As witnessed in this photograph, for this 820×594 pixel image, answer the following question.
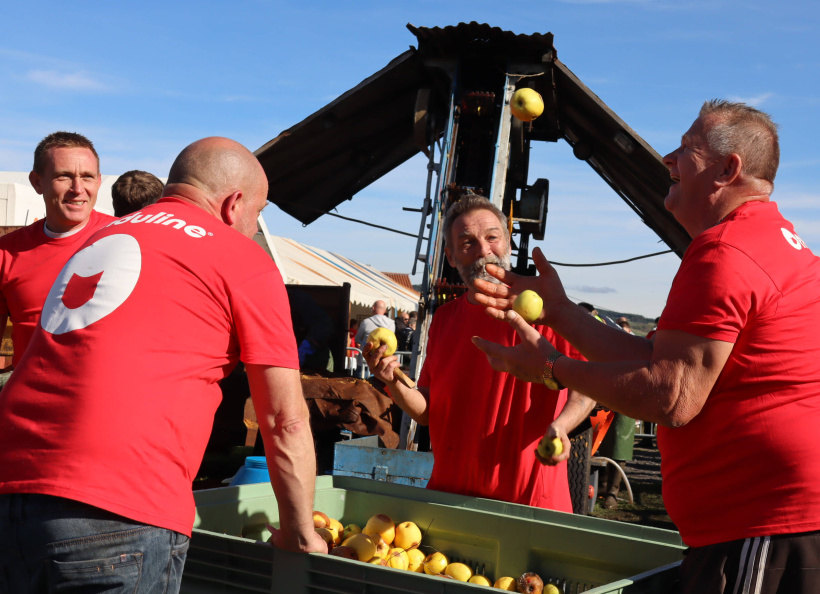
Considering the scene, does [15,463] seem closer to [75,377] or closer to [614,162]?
[75,377]

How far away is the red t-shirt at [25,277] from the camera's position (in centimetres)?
336

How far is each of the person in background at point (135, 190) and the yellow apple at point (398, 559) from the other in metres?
2.20

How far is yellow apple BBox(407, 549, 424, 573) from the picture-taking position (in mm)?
2367

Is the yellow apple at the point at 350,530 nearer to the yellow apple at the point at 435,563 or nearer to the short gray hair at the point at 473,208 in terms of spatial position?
the yellow apple at the point at 435,563

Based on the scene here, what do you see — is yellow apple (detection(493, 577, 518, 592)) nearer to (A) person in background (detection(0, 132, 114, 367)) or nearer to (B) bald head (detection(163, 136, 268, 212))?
(B) bald head (detection(163, 136, 268, 212))

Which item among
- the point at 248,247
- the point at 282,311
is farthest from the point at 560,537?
the point at 248,247

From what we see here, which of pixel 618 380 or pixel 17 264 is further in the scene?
pixel 17 264

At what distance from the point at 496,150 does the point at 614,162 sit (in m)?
2.28

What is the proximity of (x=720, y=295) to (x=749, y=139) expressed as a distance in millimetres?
462

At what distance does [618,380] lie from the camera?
177 centimetres

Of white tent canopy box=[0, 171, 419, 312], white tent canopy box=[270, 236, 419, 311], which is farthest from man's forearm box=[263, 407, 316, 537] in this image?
white tent canopy box=[270, 236, 419, 311]

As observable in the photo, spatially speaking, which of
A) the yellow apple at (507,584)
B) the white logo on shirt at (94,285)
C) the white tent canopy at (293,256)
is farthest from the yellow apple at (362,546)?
the white tent canopy at (293,256)

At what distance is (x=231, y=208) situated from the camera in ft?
7.03

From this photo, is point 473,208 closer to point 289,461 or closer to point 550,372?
point 550,372
